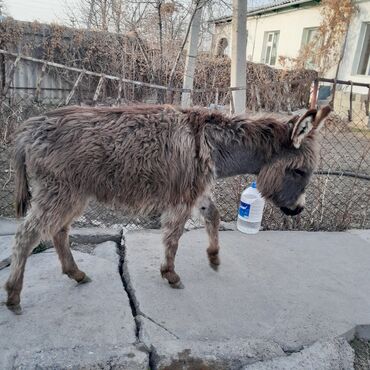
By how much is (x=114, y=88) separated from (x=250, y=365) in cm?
845

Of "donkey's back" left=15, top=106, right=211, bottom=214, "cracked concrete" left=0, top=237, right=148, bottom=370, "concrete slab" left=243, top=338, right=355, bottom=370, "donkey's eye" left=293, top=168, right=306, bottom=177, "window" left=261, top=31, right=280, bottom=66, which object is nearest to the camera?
"cracked concrete" left=0, top=237, right=148, bottom=370

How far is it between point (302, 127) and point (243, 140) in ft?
1.43

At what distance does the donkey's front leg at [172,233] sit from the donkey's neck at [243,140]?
0.42m

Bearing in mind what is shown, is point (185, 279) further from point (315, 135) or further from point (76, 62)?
point (76, 62)

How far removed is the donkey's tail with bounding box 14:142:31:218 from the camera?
236 cm

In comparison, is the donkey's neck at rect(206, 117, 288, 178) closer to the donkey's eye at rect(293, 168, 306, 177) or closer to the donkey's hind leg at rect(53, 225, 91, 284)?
the donkey's eye at rect(293, 168, 306, 177)

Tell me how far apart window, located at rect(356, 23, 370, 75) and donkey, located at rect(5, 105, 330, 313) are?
12685 millimetres

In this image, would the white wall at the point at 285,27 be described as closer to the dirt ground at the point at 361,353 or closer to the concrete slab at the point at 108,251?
the concrete slab at the point at 108,251

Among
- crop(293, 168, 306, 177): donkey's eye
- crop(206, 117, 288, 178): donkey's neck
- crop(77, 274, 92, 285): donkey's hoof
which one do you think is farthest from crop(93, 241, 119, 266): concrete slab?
crop(293, 168, 306, 177): donkey's eye

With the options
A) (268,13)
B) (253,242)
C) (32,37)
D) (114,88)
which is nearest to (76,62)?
(32,37)

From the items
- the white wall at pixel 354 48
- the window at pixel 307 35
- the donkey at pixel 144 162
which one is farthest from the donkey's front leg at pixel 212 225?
the window at pixel 307 35

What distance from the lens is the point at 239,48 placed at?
5.00 m

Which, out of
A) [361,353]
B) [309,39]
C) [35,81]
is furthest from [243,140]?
[309,39]

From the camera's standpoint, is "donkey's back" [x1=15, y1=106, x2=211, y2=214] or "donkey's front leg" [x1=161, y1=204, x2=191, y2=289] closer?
"donkey's back" [x1=15, y1=106, x2=211, y2=214]
